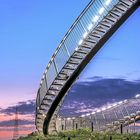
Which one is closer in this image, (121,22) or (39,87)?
(121,22)

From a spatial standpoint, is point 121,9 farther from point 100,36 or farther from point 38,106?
point 38,106

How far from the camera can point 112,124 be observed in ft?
170

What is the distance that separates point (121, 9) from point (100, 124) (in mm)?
22614

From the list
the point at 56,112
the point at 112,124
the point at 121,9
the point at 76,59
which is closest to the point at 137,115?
the point at 112,124

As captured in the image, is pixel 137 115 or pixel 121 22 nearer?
pixel 121 22

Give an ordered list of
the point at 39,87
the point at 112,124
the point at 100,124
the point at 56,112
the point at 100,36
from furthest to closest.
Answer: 1. the point at 112,124
2. the point at 100,124
3. the point at 56,112
4. the point at 39,87
5. the point at 100,36

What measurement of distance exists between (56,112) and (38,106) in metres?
3.11

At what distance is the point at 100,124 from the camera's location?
4775cm

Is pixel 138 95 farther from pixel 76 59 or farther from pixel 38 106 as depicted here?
pixel 76 59

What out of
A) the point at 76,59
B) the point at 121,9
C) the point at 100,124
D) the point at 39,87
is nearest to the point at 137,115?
the point at 100,124

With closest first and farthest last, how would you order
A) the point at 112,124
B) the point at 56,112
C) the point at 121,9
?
the point at 121,9
the point at 56,112
the point at 112,124

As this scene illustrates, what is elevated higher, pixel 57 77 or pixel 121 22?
pixel 121 22

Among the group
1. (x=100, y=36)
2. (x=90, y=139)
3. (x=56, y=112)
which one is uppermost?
(x=100, y=36)

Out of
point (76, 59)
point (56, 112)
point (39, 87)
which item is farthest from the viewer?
point (56, 112)
